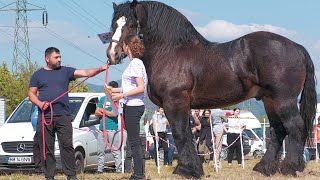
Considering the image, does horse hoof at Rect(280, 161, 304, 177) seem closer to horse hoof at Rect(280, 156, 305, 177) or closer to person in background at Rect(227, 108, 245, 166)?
horse hoof at Rect(280, 156, 305, 177)

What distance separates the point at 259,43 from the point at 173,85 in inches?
60.9

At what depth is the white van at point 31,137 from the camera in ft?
46.7

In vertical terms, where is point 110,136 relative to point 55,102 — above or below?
below

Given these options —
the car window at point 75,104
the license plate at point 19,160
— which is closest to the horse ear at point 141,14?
the car window at point 75,104

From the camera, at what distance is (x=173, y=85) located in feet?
30.7

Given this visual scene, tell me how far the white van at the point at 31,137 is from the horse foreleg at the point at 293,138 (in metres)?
5.88

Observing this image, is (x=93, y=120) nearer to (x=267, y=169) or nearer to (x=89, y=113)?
(x=89, y=113)

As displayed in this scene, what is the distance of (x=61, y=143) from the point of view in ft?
30.8

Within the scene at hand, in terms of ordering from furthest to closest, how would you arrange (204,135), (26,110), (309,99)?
(204,135) → (26,110) → (309,99)

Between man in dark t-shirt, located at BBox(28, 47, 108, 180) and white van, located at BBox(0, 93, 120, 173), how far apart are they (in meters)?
4.35

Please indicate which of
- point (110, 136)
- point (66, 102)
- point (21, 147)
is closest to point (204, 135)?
point (110, 136)

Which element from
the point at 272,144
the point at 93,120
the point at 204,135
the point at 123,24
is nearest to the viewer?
the point at 123,24

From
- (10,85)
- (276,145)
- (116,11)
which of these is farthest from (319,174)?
(10,85)

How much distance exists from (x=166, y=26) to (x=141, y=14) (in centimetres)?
45
